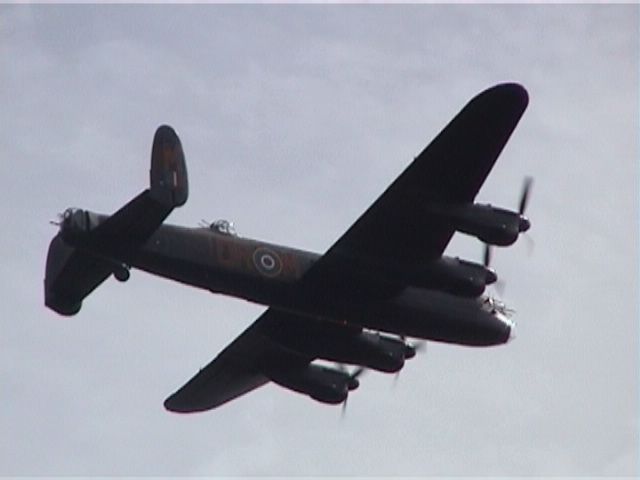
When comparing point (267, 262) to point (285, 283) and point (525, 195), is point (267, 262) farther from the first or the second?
point (525, 195)

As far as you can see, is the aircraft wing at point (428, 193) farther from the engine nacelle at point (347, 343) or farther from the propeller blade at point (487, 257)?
the engine nacelle at point (347, 343)

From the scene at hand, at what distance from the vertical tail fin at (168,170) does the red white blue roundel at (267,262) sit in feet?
11.6

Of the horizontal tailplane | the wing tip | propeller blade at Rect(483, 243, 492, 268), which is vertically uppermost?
the wing tip

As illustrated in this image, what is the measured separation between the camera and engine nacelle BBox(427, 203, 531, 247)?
33312 mm

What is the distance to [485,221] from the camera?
109 ft

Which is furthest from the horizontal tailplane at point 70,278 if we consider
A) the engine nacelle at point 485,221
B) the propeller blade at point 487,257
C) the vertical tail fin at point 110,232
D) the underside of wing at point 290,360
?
the propeller blade at point 487,257

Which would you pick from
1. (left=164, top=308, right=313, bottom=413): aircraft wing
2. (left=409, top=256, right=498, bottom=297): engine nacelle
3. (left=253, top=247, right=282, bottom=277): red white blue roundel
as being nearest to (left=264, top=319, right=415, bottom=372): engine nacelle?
(left=164, top=308, right=313, bottom=413): aircraft wing

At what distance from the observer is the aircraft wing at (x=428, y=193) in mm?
32156

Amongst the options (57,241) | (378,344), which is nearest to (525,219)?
(378,344)

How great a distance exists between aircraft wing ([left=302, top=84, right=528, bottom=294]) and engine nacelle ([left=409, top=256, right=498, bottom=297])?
0.32 metres

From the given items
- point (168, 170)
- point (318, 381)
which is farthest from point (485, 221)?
point (318, 381)

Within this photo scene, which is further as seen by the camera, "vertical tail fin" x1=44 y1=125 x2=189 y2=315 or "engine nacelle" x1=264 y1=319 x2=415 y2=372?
"engine nacelle" x1=264 y1=319 x2=415 y2=372

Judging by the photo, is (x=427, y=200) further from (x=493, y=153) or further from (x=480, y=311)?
(x=480, y=311)

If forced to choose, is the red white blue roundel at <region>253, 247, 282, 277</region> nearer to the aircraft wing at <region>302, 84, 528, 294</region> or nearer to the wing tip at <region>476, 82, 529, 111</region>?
the aircraft wing at <region>302, 84, 528, 294</region>
